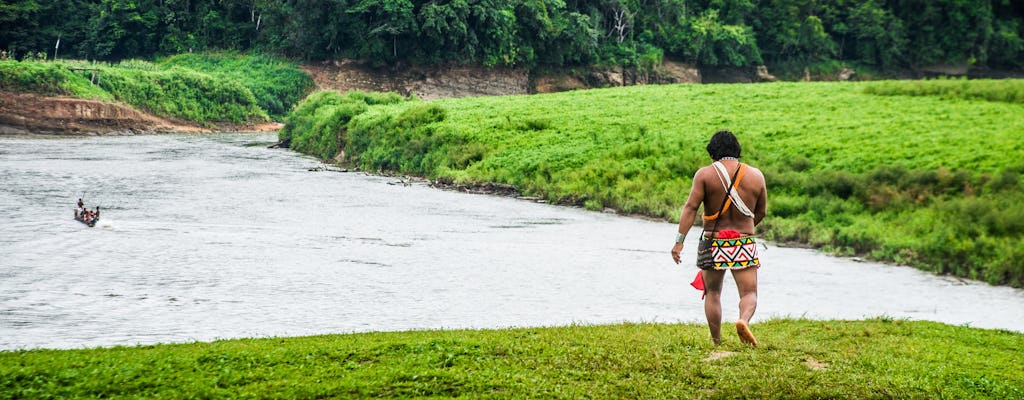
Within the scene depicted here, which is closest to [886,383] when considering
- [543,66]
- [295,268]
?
[295,268]

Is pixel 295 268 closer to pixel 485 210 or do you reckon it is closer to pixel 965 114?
pixel 485 210

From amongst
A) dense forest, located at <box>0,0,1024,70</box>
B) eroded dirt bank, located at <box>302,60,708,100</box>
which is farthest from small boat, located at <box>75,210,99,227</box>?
eroded dirt bank, located at <box>302,60,708,100</box>

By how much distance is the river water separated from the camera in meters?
16.4

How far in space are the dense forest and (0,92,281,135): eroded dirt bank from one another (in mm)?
22398

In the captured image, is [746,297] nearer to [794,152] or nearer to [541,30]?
[794,152]

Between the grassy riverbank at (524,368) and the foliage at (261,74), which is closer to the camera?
the grassy riverbank at (524,368)

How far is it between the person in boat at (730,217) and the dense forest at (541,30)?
72073 millimetres

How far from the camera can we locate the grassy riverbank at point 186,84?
61.9m

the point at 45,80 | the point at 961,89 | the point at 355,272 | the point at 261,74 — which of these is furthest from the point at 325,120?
the point at 355,272

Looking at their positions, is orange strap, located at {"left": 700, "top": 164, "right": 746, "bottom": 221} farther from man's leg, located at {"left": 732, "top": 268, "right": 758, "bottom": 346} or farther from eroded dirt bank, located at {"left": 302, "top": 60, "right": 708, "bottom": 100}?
eroded dirt bank, located at {"left": 302, "top": 60, "right": 708, "bottom": 100}

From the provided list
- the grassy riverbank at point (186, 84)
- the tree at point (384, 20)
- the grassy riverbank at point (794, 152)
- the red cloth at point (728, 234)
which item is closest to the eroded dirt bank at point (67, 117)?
the grassy riverbank at point (186, 84)

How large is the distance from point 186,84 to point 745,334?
7004 cm

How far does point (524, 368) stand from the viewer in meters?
9.52

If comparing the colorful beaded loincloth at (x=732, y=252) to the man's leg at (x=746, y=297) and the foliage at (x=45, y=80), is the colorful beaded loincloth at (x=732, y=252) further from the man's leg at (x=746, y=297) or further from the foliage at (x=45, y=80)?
the foliage at (x=45, y=80)
